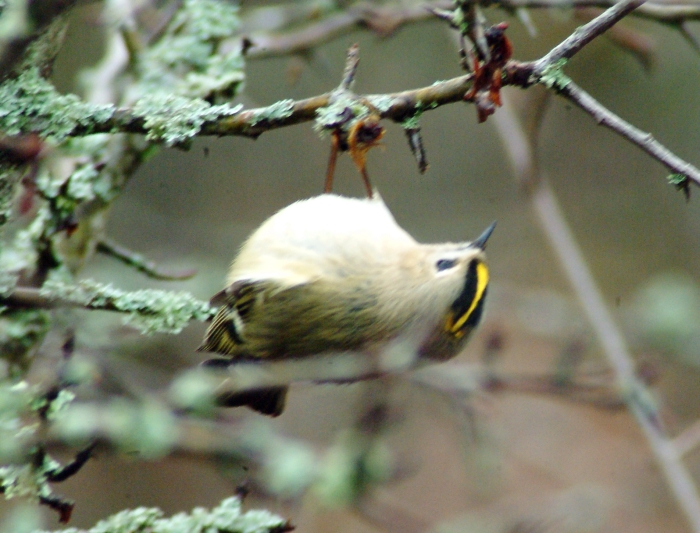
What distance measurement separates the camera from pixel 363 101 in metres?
1.28

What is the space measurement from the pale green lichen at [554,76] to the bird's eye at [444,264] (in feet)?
2.21

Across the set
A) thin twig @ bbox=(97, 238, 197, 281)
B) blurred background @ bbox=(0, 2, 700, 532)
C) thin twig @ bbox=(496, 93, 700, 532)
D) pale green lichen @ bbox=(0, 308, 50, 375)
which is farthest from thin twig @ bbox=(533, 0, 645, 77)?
blurred background @ bbox=(0, 2, 700, 532)

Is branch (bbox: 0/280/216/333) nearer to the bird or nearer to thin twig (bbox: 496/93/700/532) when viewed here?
the bird

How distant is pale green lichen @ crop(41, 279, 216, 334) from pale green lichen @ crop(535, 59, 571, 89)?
930mm

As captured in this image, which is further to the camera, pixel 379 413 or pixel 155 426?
pixel 379 413

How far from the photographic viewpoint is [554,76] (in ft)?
3.82

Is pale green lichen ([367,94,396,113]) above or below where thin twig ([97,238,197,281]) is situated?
above

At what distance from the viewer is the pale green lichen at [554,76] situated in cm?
116

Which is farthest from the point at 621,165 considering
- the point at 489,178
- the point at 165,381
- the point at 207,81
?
the point at 207,81

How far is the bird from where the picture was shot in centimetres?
177

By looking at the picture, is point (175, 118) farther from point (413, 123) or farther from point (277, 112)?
point (413, 123)

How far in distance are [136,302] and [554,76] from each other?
987mm

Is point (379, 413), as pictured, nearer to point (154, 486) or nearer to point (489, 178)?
point (154, 486)

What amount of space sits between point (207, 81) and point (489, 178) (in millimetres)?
3819
